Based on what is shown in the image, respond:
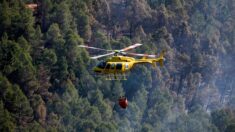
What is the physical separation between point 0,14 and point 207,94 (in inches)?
1683

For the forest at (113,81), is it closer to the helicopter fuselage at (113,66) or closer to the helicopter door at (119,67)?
the helicopter fuselage at (113,66)

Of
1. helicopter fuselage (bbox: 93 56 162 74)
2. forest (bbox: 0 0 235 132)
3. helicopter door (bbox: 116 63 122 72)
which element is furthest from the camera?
forest (bbox: 0 0 235 132)

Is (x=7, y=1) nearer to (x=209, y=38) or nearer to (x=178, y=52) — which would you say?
(x=178, y=52)

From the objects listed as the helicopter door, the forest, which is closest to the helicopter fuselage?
the helicopter door

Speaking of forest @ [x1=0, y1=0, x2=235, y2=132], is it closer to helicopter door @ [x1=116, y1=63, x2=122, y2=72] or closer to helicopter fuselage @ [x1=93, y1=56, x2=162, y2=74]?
helicopter fuselage @ [x1=93, y1=56, x2=162, y2=74]

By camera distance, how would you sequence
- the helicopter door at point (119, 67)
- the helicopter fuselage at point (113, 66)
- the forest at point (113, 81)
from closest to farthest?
the helicopter fuselage at point (113, 66), the helicopter door at point (119, 67), the forest at point (113, 81)

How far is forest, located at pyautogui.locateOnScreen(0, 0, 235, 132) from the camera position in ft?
275

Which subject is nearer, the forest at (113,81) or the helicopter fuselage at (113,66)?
the helicopter fuselage at (113,66)

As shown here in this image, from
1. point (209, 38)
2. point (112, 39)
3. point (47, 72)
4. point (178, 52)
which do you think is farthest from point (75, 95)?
point (209, 38)

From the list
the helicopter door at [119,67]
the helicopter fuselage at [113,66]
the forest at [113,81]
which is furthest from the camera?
the forest at [113,81]

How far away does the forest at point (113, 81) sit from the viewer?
8369 cm

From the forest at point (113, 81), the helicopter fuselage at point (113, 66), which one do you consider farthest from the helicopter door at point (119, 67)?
the forest at point (113, 81)

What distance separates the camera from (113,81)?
316ft

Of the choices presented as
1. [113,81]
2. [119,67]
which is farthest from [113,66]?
[113,81]
